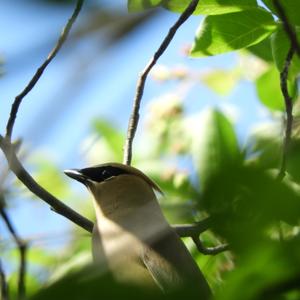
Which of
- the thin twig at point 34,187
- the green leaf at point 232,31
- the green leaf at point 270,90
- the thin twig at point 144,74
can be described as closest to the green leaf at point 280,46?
the green leaf at point 232,31

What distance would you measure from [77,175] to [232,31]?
1.64m

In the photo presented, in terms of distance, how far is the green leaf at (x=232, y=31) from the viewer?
214 centimetres

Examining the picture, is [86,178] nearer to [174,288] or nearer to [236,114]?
[236,114]

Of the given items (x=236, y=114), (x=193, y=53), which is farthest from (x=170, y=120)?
(x=193, y=53)

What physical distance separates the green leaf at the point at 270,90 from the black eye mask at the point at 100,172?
842 millimetres

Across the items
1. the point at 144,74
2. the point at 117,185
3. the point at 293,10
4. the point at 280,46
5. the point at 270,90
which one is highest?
the point at 293,10

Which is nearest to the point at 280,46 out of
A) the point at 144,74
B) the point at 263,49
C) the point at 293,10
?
the point at 293,10

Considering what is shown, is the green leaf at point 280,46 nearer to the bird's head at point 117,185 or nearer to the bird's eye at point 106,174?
the bird's head at point 117,185

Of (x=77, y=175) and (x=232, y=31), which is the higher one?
(x=232, y=31)

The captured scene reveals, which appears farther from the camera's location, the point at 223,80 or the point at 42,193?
the point at 223,80

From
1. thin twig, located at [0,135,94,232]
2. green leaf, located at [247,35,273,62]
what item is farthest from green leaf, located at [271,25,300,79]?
thin twig, located at [0,135,94,232]

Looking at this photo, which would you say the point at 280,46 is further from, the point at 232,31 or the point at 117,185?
the point at 117,185

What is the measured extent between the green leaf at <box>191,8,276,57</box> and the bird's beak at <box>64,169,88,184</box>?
1.44 m

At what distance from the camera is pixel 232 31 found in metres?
2.21
